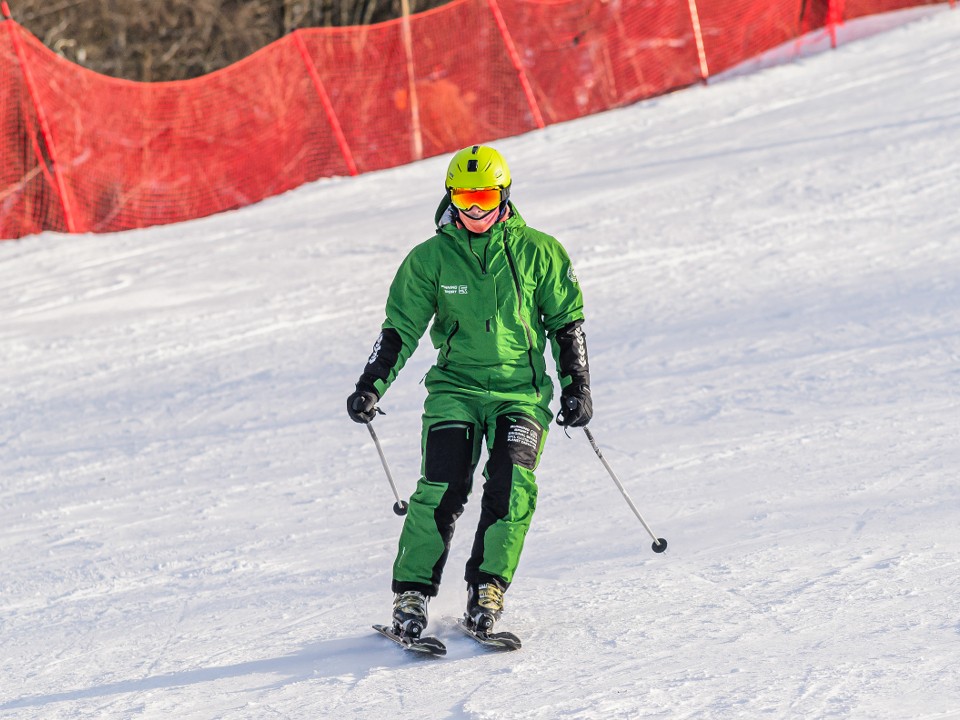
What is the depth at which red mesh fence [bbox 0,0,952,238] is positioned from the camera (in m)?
12.9

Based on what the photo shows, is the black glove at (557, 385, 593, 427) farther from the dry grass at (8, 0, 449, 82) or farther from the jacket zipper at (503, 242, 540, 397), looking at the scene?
the dry grass at (8, 0, 449, 82)

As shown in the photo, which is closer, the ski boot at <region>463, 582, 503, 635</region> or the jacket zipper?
the ski boot at <region>463, 582, 503, 635</region>

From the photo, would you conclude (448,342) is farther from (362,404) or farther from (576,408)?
(576,408)

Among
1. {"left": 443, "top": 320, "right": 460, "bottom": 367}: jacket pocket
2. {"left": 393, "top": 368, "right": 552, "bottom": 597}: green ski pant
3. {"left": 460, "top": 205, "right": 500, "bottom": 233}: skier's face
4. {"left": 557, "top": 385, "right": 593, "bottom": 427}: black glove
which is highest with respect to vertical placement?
{"left": 460, "top": 205, "right": 500, "bottom": 233}: skier's face

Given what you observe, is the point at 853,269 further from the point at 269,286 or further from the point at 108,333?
the point at 108,333

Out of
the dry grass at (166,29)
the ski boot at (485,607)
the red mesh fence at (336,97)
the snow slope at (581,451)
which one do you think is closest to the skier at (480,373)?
the ski boot at (485,607)

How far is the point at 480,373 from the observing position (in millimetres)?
4293

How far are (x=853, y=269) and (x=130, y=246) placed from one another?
6722mm

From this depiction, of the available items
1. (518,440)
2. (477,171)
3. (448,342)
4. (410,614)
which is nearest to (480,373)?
(448,342)

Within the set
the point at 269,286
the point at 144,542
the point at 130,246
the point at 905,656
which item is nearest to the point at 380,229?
the point at 269,286

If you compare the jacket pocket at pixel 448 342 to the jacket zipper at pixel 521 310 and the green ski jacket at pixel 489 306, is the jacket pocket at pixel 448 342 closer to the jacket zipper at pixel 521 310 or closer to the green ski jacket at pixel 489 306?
the green ski jacket at pixel 489 306

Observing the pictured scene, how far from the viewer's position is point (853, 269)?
8.43m

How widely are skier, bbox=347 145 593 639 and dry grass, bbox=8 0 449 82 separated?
1916 cm

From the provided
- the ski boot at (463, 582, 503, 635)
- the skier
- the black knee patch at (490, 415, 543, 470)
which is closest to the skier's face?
the skier
